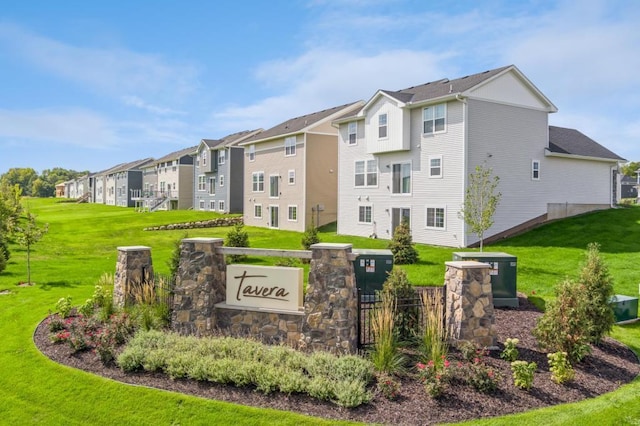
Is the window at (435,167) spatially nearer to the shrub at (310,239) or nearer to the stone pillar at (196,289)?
the shrub at (310,239)

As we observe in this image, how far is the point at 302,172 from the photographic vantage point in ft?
111

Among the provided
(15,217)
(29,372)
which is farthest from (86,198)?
(29,372)

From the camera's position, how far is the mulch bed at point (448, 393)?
6176 millimetres

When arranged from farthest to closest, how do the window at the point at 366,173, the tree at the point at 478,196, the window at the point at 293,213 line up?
the window at the point at 293,213
the window at the point at 366,173
the tree at the point at 478,196

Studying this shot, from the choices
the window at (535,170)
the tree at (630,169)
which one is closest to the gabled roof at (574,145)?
the window at (535,170)

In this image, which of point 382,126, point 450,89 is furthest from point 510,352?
point 382,126

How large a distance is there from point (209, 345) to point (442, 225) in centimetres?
1800

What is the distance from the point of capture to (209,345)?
799 centimetres

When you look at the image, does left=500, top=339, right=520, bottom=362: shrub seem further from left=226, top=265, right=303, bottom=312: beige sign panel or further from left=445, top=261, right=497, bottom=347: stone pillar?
left=226, top=265, right=303, bottom=312: beige sign panel

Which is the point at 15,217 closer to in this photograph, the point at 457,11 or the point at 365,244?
the point at 365,244

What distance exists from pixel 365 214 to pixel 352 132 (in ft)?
19.0

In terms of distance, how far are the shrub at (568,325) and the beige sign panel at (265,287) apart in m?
4.62

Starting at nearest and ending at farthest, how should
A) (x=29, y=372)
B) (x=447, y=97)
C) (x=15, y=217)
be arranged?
(x=29, y=372) → (x=15, y=217) → (x=447, y=97)

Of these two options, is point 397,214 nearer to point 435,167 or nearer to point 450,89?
point 435,167
